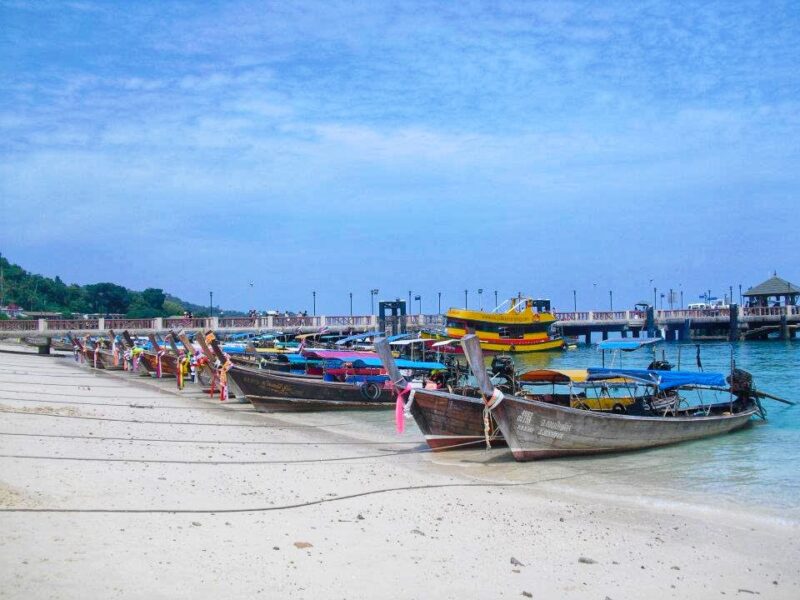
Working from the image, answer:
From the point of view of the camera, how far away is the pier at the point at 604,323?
5600 cm

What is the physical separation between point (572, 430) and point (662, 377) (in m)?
4.74

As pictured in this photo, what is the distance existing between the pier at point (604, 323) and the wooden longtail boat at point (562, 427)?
141ft

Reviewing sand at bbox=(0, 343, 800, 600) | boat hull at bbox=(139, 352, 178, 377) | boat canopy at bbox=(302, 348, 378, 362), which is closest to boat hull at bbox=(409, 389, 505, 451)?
sand at bbox=(0, 343, 800, 600)

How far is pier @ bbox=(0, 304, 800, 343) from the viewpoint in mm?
56000

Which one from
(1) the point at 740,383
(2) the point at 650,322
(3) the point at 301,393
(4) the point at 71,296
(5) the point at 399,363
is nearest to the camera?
(1) the point at 740,383

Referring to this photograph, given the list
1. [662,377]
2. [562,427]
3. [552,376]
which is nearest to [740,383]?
[662,377]

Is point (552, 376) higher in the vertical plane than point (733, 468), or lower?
higher

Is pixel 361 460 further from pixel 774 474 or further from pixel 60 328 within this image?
pixel 60 328

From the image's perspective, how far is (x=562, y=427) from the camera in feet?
46.8

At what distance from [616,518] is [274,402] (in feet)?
45.4

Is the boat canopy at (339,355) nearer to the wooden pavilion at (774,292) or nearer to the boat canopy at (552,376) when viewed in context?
the boat canopy at (552,376)

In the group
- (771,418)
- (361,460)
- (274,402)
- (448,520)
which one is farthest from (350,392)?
(448,520)

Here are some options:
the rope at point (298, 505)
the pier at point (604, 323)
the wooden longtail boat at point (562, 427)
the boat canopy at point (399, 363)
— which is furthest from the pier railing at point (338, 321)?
the rope at point (298, 505)

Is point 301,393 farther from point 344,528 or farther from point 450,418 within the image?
point 344,528
